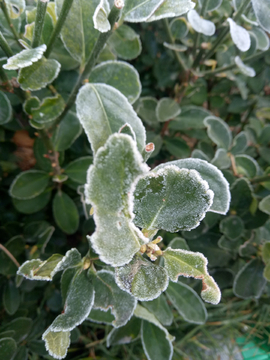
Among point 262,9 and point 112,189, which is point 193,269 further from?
point 262,9

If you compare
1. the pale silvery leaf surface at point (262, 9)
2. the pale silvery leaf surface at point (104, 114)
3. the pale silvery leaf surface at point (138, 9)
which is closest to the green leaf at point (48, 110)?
the pale silvery leaf surface at point (104, 114)

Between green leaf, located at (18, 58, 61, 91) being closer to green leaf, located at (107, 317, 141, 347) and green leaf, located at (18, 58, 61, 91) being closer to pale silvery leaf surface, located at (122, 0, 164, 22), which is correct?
pale silvery leaf surface, located at (122, 0, 164, 22)

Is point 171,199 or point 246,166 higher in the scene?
point 171,199

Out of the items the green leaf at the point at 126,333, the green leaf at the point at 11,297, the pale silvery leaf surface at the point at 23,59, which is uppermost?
the pale silvery leaf surface at the point at 23,59

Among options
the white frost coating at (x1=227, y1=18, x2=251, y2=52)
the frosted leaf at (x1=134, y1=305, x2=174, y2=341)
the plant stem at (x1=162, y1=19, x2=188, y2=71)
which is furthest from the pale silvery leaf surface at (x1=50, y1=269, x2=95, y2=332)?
the plant stem at (x1=162, y1=19, x2=188, y2=71)

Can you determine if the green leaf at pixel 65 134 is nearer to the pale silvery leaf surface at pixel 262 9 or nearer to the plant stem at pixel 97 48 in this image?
the plant stem at pixel 97 48

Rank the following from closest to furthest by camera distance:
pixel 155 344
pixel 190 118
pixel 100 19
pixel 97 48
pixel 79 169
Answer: pixel 100 19, pixel 97 48, pixel 155 344, pixel 79 169, pixel 190 118

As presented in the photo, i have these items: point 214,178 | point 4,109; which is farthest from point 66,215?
point 214,178
